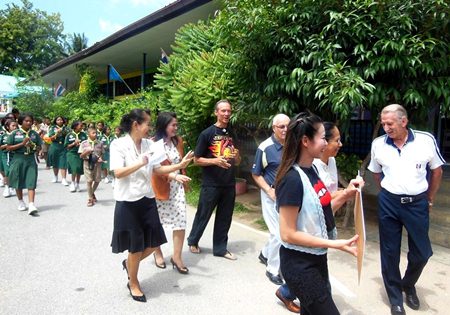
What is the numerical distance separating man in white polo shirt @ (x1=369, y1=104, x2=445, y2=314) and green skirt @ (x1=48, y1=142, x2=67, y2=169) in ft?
27.4

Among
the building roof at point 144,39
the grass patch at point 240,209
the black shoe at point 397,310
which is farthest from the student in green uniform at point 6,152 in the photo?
the black shoe at point 397,310

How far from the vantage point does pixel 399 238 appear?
338cm

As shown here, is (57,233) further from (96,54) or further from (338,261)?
(96,54)

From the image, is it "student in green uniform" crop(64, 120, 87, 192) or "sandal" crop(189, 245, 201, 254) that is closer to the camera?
"sandal" crop(189, 245, 201, 254)

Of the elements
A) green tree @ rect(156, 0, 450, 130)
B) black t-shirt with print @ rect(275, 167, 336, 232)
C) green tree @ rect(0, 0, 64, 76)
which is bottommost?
black t-shirt with print @ rect(275, 167, 336, 232)

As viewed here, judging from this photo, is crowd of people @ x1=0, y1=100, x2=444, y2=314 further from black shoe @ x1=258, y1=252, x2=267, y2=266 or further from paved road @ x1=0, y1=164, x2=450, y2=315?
paved road @ x1=0, y1=164, x2=450, y2=315

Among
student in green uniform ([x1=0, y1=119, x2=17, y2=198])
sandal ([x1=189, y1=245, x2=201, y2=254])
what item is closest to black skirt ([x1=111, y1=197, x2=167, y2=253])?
sandal ([x1=189, y1=245, x2=201, y2=254])

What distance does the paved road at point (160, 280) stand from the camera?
341cm

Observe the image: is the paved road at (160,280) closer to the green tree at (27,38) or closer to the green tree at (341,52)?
the green tree at (341,52)

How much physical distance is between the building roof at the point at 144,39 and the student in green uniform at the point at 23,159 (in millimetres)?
4063

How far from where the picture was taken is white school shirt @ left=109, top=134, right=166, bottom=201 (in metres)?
3.39

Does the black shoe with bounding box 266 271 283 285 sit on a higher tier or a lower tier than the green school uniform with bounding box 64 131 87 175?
lower

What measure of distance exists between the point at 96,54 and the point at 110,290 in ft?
41.7

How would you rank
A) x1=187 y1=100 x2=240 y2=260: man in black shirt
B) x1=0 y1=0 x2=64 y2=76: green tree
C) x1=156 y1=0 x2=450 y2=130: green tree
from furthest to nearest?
x1=0 y1=0 x2=64 y2=76: green tree
x1=187 y1=100 x2=240 y2=260: man in black shirt
x1=156 y1=0 x2=450 y2=130: green tree
